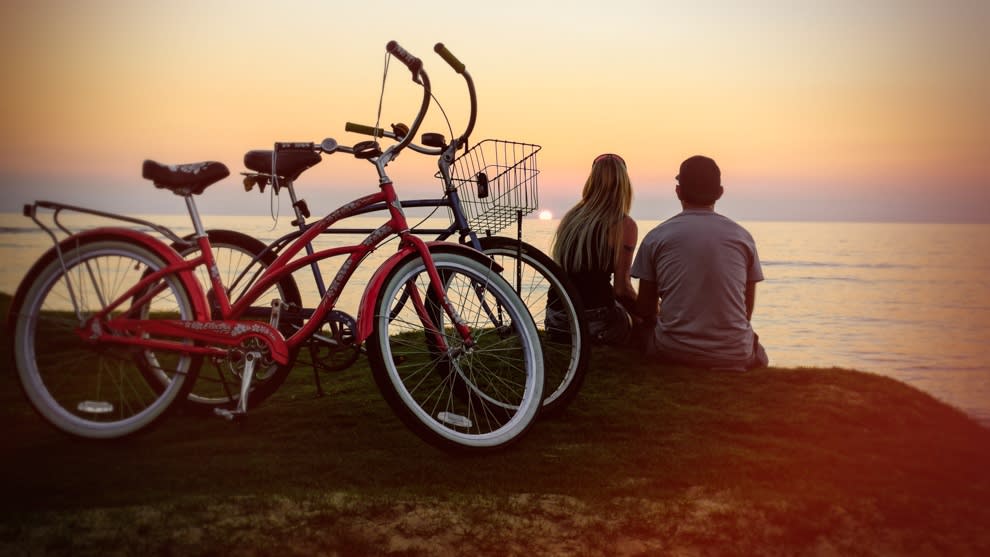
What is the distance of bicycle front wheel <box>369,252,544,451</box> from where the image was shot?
320 centimetres

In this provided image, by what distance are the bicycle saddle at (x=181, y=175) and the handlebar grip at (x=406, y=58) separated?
39.0 inches

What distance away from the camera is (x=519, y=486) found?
10.2ft

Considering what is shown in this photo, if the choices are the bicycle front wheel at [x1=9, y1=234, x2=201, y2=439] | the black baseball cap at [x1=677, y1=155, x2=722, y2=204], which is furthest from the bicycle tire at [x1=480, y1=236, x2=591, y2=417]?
→ the bicycle front wheel at [x1=9, y1=234, x2=201, y2=439]

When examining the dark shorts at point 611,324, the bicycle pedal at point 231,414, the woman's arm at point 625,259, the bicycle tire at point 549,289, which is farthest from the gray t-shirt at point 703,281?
the bicycle pedal at point 231,414

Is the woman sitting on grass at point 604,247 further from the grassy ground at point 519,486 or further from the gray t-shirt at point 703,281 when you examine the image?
the grassy ground at point 519,486

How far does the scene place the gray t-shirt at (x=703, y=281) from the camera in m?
4.64

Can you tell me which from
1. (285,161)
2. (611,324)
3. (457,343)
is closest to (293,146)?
(285,161)

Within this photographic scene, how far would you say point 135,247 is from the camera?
3.46 meters

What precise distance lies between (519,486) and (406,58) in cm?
197

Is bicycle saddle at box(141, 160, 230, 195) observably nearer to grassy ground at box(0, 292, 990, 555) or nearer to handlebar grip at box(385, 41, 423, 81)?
handlebar grip at box(385, 41, 423, 81)

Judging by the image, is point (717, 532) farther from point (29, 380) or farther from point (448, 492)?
point (29, 380)

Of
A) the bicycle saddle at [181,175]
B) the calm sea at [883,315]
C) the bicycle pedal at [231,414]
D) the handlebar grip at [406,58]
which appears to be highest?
the handlebar grip at [406,58]

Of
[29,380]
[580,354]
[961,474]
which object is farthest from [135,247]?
[961,474]

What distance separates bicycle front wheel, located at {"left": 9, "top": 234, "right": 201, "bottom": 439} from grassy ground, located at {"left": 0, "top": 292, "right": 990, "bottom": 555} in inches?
7.3
